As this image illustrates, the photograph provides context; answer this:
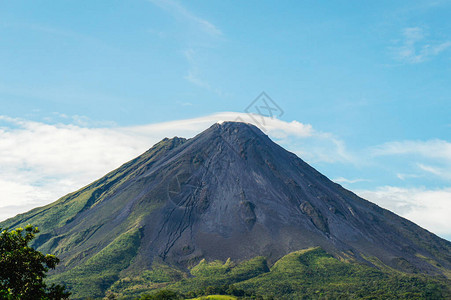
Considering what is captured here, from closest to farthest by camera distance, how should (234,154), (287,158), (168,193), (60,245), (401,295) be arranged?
(401,295) < (60,245) < (168,193) < (234,154) < (287,158)

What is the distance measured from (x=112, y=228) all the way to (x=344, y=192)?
100625mm

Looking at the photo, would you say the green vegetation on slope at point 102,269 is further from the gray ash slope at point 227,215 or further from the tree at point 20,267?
the tree at point 20,267

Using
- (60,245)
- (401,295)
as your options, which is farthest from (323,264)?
(60,245)

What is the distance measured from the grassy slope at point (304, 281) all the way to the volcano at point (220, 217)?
21.2ft

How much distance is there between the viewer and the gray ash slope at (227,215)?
134125mm

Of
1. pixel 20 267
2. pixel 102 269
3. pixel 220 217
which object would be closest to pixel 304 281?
pixel 220 217

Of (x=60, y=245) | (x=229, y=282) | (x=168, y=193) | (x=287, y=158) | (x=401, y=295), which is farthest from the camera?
(x=287, y=158)

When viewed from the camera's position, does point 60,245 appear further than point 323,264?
Yes

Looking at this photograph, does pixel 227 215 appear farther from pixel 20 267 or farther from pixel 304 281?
pixel 20 267

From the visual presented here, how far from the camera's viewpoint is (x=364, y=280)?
4486 inches

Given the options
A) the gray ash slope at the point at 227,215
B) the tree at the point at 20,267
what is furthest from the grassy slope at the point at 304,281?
the tree at the point at 20,267

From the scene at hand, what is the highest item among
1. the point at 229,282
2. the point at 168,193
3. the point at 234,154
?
the point at 234,154

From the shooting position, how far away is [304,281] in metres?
113

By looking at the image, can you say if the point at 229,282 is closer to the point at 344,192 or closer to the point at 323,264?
the point at 323,264
